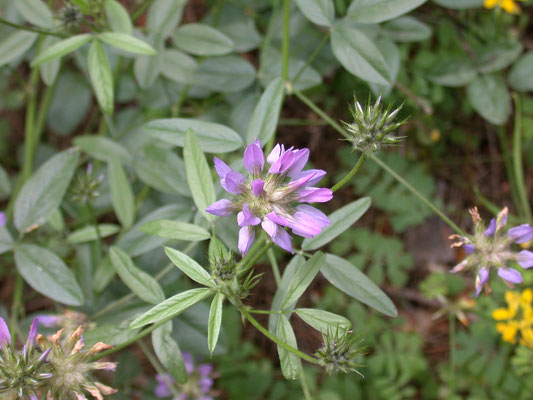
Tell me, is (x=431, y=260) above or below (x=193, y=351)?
below

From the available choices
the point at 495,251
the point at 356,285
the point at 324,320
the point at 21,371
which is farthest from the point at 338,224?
the point at 21,371

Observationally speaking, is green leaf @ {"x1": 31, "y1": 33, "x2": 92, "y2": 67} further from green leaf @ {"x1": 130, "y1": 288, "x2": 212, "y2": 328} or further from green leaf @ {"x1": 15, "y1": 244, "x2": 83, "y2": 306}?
green leaf @ {"x1": 130, "y1": 288, "x2": 212, "y2": 328}

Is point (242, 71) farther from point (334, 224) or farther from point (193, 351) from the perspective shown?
point (193, 351)

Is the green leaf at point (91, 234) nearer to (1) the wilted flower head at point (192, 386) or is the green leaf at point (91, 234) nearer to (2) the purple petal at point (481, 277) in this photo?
(1) the wilted flower head at point (192, 386)

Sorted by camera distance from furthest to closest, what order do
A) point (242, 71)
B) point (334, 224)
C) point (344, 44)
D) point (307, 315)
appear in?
point (242, 71), point (344, 44), point (334, 224), point (307, 315)

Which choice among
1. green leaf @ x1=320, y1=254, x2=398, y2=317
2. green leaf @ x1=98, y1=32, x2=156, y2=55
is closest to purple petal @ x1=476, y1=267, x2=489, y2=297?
green leaf @ x1=320, y1=254, x2=398, y2=317

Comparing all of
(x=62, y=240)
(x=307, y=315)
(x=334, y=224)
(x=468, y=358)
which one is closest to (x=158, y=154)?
(x=62, y=240)
